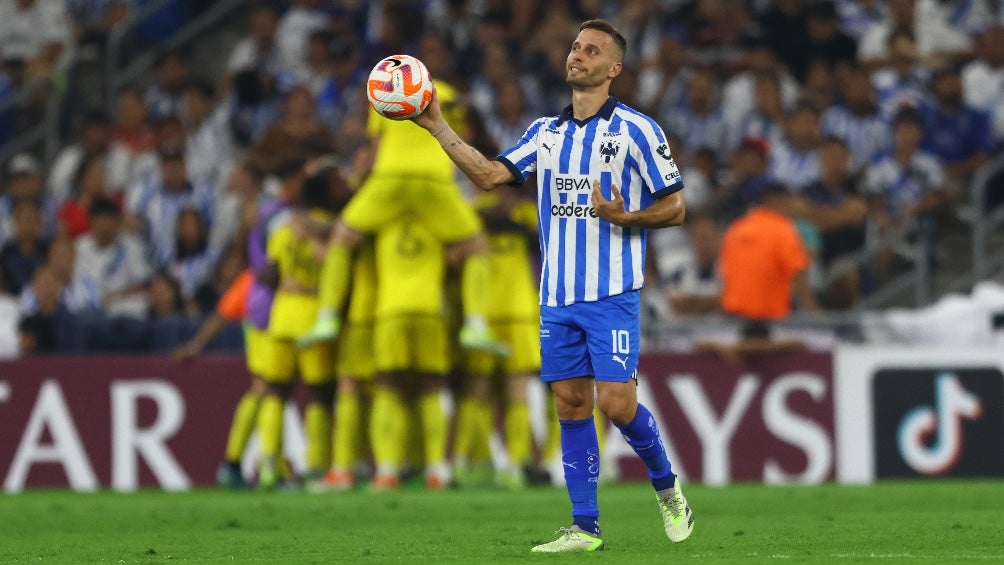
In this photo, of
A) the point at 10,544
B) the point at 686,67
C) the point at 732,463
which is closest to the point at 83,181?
the point at 686,67

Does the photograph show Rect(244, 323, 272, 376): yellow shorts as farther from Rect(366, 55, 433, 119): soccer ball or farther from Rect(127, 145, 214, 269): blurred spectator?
Rect(366, 55, 433, 119): soccer ball

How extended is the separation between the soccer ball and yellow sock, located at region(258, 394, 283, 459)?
6.04 metres

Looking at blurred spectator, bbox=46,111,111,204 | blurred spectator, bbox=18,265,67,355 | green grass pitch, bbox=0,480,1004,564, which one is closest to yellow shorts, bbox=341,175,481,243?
green grass pitch, bbox=0,480,1004,564

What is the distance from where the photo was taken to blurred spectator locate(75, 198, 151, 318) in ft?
56.0

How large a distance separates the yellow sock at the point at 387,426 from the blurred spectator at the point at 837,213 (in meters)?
4.36

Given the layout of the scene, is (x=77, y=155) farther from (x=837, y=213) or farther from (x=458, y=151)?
(x=458, y=151)

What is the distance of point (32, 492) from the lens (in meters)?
14.7

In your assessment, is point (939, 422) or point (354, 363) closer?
→ point (354, 363)

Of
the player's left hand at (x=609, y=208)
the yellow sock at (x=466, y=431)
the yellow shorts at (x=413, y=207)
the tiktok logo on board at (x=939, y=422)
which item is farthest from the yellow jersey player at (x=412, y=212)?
the player's left hand at (x=609, y=208)

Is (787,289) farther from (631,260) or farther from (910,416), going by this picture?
(631,260)

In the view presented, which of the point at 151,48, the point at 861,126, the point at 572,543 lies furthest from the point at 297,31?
the point at 572,543

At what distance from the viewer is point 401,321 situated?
13.0 metres

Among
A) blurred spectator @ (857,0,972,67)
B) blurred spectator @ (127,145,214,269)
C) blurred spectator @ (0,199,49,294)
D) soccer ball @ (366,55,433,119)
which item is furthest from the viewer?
blurred spectator @ (857,0,972,67)

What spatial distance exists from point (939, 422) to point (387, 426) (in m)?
4.47
